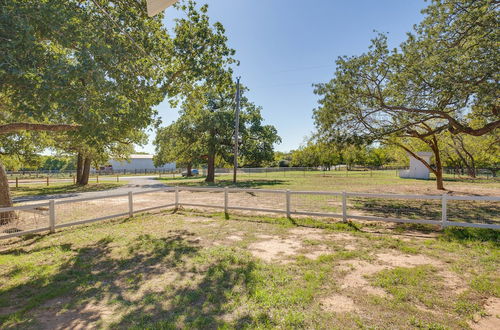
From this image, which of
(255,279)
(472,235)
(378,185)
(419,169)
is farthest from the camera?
(419,169)

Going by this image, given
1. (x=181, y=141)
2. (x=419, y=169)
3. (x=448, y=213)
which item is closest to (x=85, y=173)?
(x=181, y=141)

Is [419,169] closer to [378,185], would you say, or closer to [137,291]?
[378,185]

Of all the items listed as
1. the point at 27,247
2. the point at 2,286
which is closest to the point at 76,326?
the point at 2,286

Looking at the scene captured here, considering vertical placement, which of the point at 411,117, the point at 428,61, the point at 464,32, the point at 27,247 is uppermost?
the point at 464,32

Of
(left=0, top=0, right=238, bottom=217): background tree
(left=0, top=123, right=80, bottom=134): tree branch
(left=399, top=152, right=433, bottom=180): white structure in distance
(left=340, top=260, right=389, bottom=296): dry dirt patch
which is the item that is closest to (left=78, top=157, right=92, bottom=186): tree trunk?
(left=0, top=0, right=238, bottom=217): background tree

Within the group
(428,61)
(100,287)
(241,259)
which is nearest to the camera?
(100,287)

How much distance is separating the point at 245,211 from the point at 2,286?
300 inches

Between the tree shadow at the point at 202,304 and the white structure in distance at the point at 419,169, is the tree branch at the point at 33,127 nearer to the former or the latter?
the tree shadow at the point at 202,304

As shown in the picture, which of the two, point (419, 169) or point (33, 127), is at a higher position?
point (33, 127)

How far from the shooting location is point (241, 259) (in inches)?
213

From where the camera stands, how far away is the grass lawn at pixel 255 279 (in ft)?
11.1

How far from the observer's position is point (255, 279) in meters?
4.46

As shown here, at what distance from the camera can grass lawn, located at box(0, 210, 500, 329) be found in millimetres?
3387

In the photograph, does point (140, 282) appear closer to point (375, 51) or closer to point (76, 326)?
point (76, 326)
